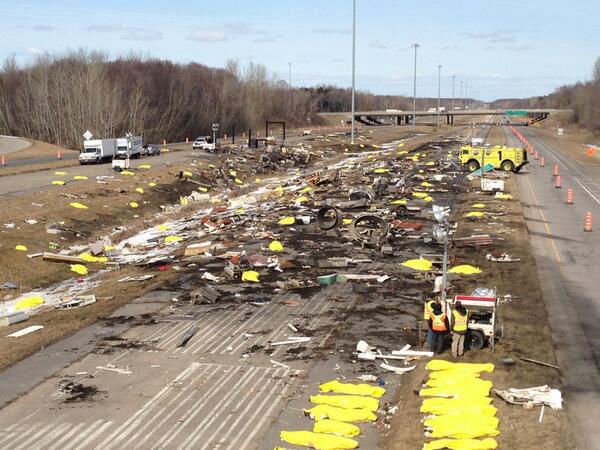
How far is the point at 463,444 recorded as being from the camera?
1170 cm

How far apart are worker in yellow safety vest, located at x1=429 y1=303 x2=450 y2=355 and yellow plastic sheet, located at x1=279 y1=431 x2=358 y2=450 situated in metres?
4.91

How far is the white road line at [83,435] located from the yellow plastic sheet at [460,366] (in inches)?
305

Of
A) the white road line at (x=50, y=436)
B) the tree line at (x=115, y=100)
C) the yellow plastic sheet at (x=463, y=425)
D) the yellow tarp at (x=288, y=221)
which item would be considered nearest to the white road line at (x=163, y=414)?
the white road line at (x=50, y=436)

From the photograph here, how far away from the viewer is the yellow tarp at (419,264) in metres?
26.8

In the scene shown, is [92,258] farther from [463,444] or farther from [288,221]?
[463,444]

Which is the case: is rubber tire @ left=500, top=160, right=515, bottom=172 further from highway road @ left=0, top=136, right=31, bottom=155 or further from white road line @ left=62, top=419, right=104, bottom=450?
highway road @ left=0, top=136, right=31, bottom=155

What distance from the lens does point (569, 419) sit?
1300cm

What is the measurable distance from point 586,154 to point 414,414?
8012cm

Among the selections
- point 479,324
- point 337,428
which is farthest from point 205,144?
point 337,428

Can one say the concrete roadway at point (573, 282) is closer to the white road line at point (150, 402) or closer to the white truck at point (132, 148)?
the white road line at point (150, 402)

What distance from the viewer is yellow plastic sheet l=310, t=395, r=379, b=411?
14.0 meters

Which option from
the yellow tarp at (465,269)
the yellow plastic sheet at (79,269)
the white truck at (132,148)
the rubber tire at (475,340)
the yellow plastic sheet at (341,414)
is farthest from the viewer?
the white truck at (132,148)

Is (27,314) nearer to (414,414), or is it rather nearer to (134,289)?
(134,289)

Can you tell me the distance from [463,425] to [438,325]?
4.32 metres
